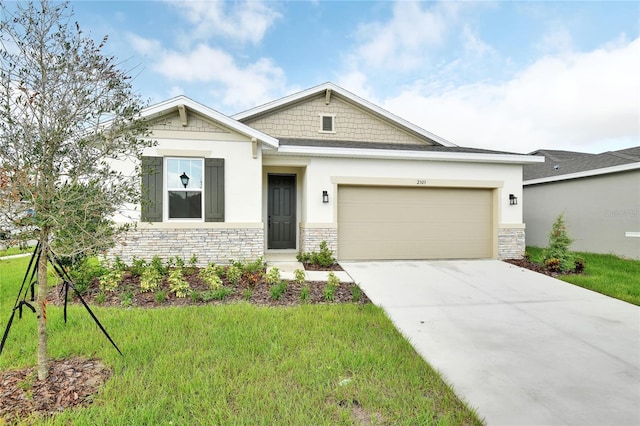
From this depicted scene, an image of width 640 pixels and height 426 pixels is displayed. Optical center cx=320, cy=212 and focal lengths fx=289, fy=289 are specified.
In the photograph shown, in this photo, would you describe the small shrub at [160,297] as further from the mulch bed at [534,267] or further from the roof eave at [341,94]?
the mulch bed at [534,267]

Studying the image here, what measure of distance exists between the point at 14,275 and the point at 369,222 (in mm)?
8927

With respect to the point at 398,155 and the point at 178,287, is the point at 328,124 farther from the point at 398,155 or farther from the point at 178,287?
the point at 178,287

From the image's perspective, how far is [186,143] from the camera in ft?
24.3

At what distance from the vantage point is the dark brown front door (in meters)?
9.40

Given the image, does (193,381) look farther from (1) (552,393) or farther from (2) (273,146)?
(2) (273,146)

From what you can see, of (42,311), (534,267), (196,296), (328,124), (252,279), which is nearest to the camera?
(42,311)

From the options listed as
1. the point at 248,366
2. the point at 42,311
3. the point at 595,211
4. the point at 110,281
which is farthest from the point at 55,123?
the point at 595,211

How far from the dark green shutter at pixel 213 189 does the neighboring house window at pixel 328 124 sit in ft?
→ 15.1

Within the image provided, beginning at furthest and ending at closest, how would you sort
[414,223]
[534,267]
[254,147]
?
[414,223], [534,267], [254,147]

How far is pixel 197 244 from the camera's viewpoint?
7.39 metres

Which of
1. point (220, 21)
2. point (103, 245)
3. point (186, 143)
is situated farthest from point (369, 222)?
point (220, 21)

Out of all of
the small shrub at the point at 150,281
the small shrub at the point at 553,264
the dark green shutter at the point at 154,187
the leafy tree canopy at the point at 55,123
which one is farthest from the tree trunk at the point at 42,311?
the small shrub at the point at 553,264

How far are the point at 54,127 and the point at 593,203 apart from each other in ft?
45.6

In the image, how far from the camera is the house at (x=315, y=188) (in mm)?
7332
